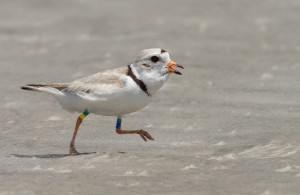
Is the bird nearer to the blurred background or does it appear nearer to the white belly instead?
the white belly

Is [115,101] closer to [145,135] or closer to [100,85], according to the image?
[100,85]

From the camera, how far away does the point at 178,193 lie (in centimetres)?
711

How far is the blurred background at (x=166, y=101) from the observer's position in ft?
25.2

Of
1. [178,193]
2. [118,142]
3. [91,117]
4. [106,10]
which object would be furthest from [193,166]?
[106,10]

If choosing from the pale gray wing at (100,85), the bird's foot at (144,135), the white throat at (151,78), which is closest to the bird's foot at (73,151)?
the pale gray wing at (100,85)

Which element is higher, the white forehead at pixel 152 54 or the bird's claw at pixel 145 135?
the white forehead at pixel 152 54

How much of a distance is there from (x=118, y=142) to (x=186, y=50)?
15.9 ft

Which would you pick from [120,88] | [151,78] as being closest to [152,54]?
[151,78]

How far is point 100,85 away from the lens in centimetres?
857

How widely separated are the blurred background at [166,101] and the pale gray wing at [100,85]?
0.57m

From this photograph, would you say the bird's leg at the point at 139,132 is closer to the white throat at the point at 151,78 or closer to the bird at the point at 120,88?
the bird at the point at 120,88

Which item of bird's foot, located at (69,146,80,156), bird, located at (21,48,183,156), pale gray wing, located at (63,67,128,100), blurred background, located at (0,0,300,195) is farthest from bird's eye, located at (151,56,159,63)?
bird's foot, located at (69,146,80,156)

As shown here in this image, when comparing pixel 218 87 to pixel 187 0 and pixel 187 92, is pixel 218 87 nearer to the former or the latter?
pixel 187 92

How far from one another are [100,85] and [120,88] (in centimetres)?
23
